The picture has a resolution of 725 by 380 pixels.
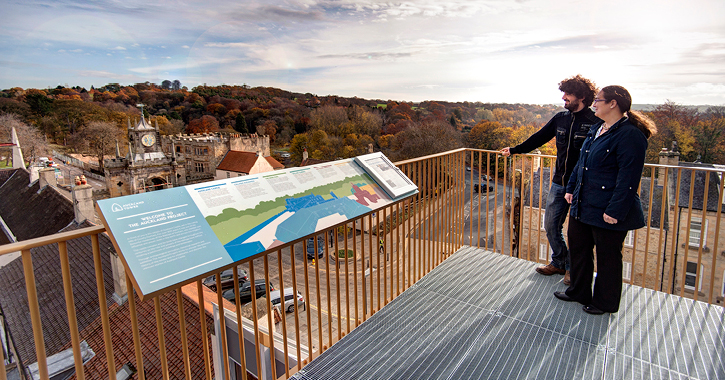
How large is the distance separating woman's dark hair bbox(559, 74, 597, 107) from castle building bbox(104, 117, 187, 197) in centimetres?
3512

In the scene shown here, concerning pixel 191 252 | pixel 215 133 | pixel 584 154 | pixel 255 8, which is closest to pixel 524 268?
pixel 584 154

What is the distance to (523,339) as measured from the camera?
241 cm

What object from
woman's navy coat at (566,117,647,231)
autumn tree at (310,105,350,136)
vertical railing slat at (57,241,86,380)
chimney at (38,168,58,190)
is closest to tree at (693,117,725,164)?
woman's navy coat at (566,117,647,231)

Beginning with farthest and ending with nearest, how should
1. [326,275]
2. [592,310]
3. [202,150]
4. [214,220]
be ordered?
[202,150]
[592,310]
[326,275]
[214,220]

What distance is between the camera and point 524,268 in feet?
11.3

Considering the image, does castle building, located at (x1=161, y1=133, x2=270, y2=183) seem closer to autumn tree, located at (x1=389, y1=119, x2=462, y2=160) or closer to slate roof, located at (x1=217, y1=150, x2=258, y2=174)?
slate roof, located at (x1=217, y1=150, x2=258, y2=174)

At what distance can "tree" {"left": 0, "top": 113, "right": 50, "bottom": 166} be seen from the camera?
→ 33.3 metres

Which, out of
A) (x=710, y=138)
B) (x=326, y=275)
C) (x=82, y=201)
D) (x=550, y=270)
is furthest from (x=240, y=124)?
(x=326, y=275)

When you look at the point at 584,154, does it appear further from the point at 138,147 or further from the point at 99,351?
the point at 138,147

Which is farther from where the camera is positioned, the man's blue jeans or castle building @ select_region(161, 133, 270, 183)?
castle building @ select_region(161, 133, 270, 183)

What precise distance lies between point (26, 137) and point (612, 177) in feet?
149

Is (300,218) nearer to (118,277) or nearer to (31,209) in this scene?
(118,277)

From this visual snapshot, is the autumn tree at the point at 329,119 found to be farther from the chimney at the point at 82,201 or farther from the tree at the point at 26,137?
the chimney at the point at 82,201

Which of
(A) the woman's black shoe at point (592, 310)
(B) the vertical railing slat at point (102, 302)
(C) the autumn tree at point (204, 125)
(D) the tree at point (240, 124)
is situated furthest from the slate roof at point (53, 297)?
(D) the tree at point (240, 124)
